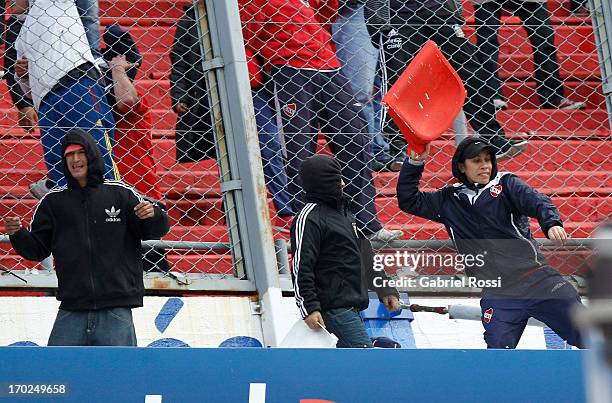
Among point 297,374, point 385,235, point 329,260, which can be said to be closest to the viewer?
point 297,374

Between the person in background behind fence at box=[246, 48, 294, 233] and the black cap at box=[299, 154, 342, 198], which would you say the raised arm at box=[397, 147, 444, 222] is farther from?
the person in background behind fence at box=[246, 48, 294, 233]

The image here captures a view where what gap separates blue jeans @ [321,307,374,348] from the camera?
5520 millimetres

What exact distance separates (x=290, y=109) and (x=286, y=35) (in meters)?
0.44

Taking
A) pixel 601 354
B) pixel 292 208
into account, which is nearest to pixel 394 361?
pixel 292 208

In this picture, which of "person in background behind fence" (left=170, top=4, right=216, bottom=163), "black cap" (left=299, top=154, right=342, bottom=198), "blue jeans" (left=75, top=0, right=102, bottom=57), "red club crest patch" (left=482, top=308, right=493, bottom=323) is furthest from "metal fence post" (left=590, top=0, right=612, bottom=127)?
"blue jeans" (left=75, top=0, right=102, bottom=57)

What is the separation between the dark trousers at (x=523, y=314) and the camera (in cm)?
581

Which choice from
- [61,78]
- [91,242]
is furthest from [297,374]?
[61,78]

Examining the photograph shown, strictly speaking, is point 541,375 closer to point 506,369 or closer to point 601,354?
point 506,369

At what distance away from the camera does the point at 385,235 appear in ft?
20.8

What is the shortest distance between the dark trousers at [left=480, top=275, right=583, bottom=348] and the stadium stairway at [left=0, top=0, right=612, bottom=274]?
13.1 inches

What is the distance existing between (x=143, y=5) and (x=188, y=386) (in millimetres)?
3963

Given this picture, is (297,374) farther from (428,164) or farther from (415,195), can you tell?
(428,164)

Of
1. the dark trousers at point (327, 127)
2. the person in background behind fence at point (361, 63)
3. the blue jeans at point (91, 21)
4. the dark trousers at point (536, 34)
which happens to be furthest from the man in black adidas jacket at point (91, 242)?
the dark trousers at point (536, 34)

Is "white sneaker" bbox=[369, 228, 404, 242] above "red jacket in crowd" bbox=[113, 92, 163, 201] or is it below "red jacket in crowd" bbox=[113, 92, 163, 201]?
below
